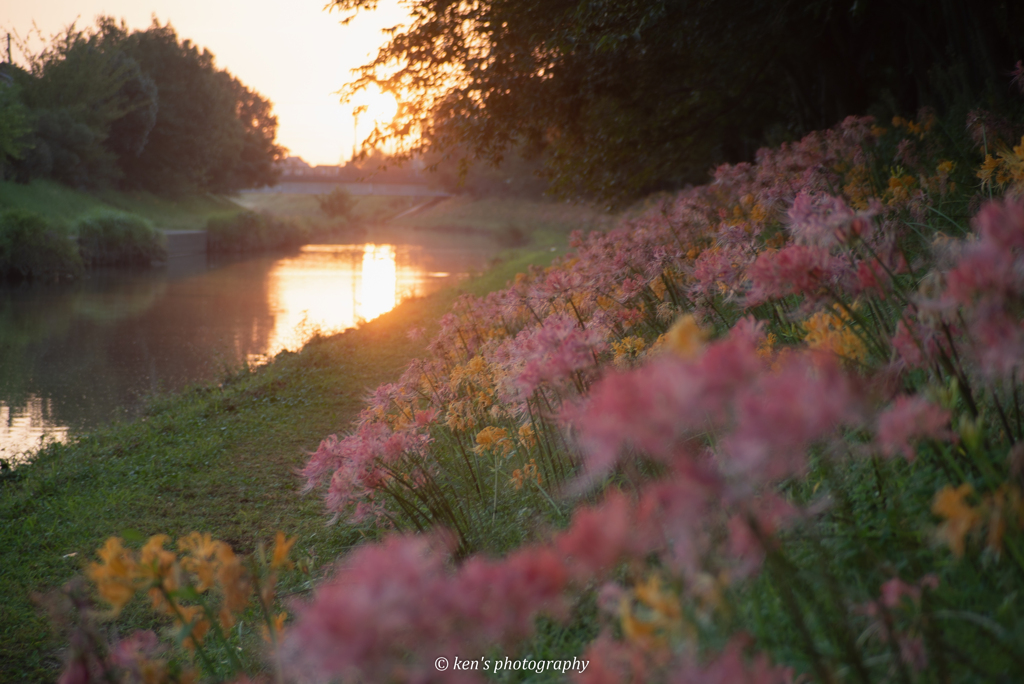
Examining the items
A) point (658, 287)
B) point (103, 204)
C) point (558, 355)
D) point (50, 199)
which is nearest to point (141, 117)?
point (103, 204)

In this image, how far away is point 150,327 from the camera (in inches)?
525

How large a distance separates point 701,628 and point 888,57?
1002 cm

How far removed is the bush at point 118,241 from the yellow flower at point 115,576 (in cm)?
2377

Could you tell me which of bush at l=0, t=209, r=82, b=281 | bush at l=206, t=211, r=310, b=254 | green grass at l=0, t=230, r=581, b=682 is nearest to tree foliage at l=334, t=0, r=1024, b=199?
green grass at l=0, t=230, r=581, b=682

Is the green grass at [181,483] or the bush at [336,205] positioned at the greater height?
the bush at [336,205]

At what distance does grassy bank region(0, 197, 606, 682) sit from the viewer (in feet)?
13.0

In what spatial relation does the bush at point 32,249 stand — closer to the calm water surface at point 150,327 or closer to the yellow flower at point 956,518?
the calm water surface at point 150,327

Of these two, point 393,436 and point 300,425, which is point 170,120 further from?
point 393,436

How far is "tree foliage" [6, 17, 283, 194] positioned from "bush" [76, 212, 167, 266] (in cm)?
956

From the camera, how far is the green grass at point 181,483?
3.94 metres

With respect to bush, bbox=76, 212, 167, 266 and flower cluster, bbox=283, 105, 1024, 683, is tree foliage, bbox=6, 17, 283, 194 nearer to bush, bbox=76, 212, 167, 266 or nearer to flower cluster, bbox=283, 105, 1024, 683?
bush, bbox=76, 212, 167, 266

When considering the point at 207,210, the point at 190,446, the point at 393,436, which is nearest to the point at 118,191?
the point at 207,210

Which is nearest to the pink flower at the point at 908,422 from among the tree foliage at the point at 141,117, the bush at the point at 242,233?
the bush at the point at 242,233

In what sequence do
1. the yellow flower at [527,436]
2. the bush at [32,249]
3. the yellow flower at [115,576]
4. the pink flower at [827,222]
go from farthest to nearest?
the bush at [32,249], the yellow flower at [527,436], the pink flower at [827,222], the yellow flower at [115,576]
